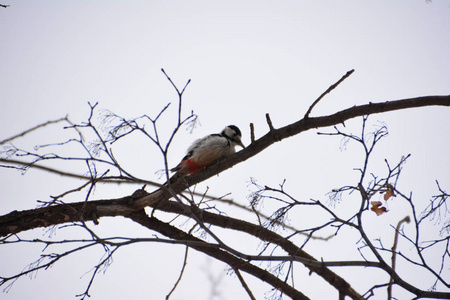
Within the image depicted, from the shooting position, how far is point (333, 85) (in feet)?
9.05

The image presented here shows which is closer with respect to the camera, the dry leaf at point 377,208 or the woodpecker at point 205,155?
the dry leaf at point 377,208

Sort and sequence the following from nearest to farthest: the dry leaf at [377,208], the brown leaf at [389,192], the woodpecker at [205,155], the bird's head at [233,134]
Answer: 1. the brown leaf at [389,192]
2. the dry leaf at [377,208]
3. the woodpecker at [205,155]
4. the bird's head at [233,134]

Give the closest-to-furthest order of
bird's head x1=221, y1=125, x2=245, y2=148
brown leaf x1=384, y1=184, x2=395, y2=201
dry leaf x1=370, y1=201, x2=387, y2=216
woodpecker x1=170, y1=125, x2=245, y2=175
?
brown leaf x1=384, y1=184, x2=395, y2=201 → dry leaf x1=370, y1=201, x2=387, y2=216 → woodpecker x1=170, y1=125, x2=245, y2=175 → bird's head x1=221, y1=125, x2=245, y2=148

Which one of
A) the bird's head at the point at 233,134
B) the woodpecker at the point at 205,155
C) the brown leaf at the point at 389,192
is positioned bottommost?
the brown leaf at the point at 389,192

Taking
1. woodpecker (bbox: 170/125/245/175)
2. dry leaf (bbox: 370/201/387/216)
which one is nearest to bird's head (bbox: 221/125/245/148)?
woodpecker (bbox: 170/125/245/175)

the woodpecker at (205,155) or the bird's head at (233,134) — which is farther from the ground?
the bird's head at (233,134)

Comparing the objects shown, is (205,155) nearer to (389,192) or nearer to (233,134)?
(233,134)

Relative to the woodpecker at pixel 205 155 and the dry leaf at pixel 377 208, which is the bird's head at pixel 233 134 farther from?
the dry leaf at pixel 377 208

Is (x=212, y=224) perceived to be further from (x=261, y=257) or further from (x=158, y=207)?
(x=261, y=257)

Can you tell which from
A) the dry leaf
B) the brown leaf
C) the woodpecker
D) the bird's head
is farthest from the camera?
the bird's head

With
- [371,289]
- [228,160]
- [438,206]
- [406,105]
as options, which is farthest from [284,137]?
[371,289]

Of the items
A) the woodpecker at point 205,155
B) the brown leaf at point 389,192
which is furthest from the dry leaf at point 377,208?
the woodpecker at point 205,155

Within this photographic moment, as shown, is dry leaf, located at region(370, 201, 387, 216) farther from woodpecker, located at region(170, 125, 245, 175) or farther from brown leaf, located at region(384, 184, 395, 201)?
woodpecker, located at region(170, 125, 245, 175)

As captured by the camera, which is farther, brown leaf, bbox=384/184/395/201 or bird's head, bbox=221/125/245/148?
bird's head, bbox=221/125/245/148
